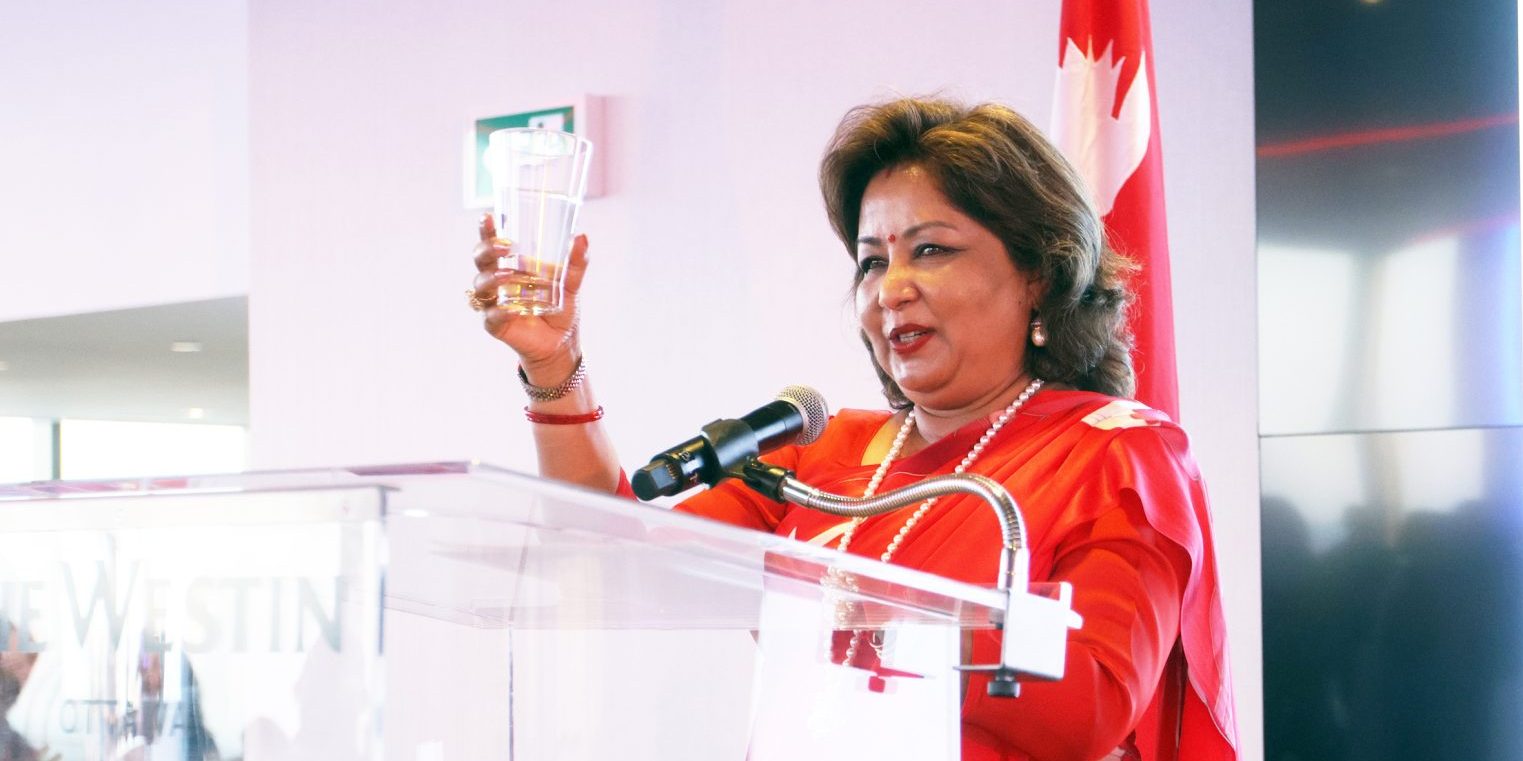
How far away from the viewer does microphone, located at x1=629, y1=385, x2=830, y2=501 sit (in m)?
1.30

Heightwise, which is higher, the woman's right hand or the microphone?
the woman's right hand

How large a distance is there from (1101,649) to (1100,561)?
0.13m

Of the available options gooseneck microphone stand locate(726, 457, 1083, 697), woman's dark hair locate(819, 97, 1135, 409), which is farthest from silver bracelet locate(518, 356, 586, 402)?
gooseneck microphone stand locate(726, 457, 1083, 697)

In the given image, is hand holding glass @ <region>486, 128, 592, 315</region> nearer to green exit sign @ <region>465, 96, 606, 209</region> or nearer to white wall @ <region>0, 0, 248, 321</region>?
green exit sign @ <region>465, 96, 606, 209</region>

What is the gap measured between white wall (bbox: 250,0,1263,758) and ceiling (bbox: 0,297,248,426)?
527 mm

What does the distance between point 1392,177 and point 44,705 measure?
2.66 meters

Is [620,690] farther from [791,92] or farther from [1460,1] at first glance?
[791,92]

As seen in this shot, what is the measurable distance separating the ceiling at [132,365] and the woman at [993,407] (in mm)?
3434

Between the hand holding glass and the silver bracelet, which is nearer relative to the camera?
the hand holding glass

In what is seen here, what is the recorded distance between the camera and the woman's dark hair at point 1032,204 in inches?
73.3

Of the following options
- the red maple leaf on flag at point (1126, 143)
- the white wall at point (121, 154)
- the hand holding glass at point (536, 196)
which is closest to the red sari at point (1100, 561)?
the hand holding glass at point (536, 196)

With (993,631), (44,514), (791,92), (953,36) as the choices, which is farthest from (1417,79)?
(44,514)

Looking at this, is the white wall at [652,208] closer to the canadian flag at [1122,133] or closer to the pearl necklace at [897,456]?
the canadian flag at [1122,133]

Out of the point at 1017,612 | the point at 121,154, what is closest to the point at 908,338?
the point at 1017,612
